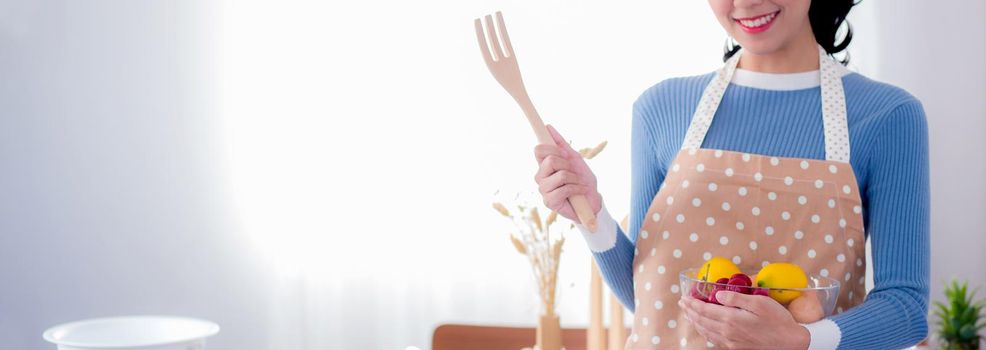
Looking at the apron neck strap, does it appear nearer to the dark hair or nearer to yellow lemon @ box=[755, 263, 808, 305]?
the dark hair

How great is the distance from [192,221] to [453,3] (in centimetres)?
93

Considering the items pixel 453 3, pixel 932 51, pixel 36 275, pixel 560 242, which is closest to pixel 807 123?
pixel 560 242

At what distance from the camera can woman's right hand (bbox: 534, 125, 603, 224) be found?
1063 millimetres

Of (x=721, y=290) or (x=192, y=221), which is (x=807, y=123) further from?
(x=192, y=221)

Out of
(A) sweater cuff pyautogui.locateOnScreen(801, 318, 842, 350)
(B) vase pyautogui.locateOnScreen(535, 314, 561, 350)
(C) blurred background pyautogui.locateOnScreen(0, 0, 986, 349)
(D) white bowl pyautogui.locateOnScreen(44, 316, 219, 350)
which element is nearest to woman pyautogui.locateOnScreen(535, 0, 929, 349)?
(A) sweater cuff pyautogui.locateOnScreen(801, 318, 842, 350)

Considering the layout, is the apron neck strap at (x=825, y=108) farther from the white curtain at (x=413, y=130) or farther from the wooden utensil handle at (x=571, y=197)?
the white curtain at (x=413, y=130)

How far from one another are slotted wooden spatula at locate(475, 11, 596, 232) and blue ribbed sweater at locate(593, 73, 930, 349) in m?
0.11

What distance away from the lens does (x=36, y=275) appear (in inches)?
101

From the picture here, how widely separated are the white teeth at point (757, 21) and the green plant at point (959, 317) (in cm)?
195

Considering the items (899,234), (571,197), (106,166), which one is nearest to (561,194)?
(571,197)

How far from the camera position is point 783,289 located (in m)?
0.96

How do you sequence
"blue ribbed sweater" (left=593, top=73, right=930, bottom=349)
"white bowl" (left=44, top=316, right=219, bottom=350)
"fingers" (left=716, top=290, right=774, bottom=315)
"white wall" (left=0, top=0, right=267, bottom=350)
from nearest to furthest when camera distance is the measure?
"fingers" (left=716, top=290, right=774, bottom=315), "blue ribbed sweater" (left=593, top=73, right=930, bottom=349), "white bowl" (left=44, top=316, right=219, bottom=350), "white wall" (left=0, top=0, right=267, bottom=350)

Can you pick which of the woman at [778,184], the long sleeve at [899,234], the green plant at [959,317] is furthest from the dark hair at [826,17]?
the green plant at [959,317]

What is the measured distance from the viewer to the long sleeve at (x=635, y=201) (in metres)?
1.18
